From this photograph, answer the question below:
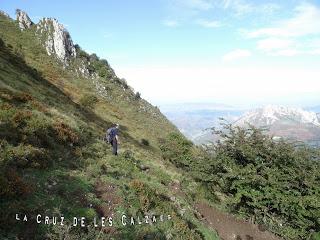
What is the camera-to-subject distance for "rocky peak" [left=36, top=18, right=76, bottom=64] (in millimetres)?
75625

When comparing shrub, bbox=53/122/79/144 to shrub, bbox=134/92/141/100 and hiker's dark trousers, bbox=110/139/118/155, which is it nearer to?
hiker's dark trousers, bbox=110/139/118/155

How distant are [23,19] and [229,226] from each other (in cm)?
7369

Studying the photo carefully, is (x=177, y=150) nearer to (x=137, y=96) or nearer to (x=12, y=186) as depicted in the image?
(x=12, y=186)

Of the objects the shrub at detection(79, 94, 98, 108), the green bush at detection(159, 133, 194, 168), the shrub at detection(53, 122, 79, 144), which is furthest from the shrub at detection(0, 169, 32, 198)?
the shrub at detection(79, 94, 98, 108)

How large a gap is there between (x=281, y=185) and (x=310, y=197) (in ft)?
5.77

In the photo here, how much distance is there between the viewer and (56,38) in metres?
78.3

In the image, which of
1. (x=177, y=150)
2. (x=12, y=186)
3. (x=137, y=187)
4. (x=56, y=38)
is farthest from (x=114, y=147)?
(x=56, y=38)

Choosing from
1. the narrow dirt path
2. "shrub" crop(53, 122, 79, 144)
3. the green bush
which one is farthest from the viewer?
the green bush

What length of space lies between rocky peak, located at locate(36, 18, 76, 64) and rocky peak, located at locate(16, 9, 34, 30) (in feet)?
7.63

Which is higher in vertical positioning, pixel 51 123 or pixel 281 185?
pixel 51 123

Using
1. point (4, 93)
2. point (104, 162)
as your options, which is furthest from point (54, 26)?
point (104, 162)

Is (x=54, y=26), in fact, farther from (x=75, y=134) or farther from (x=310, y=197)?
(x=310, y=197)

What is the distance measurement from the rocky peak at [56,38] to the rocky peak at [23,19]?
2.33 m

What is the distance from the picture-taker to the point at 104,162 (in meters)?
21.0
